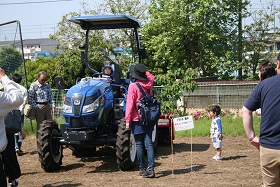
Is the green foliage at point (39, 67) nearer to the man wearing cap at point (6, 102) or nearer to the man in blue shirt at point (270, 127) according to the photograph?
the man wearing cap at point (6, 102)

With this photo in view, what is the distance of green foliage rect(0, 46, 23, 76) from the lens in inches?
504

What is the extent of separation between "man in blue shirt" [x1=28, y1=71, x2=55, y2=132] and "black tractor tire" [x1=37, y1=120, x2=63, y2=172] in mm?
2147

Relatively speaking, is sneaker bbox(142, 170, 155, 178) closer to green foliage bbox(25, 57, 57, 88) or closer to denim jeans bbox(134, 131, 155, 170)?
denim jeans bbox(134, 131, 155, 170)

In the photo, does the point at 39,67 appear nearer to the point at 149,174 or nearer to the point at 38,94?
the point at 38,94

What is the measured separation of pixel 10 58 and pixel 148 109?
6781 mm

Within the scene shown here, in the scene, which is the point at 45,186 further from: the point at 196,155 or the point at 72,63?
the point at 72,63

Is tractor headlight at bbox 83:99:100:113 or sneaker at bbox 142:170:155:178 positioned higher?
tractor headlight at bbox 83:99:100:113

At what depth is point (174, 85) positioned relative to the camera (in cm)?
1309

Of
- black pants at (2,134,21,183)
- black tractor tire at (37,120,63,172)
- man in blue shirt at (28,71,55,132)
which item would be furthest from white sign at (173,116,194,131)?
man in blue shirt at (28,71,55,132)

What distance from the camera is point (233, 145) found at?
35.5 feet

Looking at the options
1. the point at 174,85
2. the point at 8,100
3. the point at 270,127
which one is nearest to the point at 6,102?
the point at 8,100

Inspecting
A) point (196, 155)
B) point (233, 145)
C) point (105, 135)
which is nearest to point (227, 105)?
point (233, 145)

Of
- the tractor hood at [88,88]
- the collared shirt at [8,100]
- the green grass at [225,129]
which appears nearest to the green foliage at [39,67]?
the green grass at [225,129]

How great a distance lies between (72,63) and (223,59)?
9.16 metres
